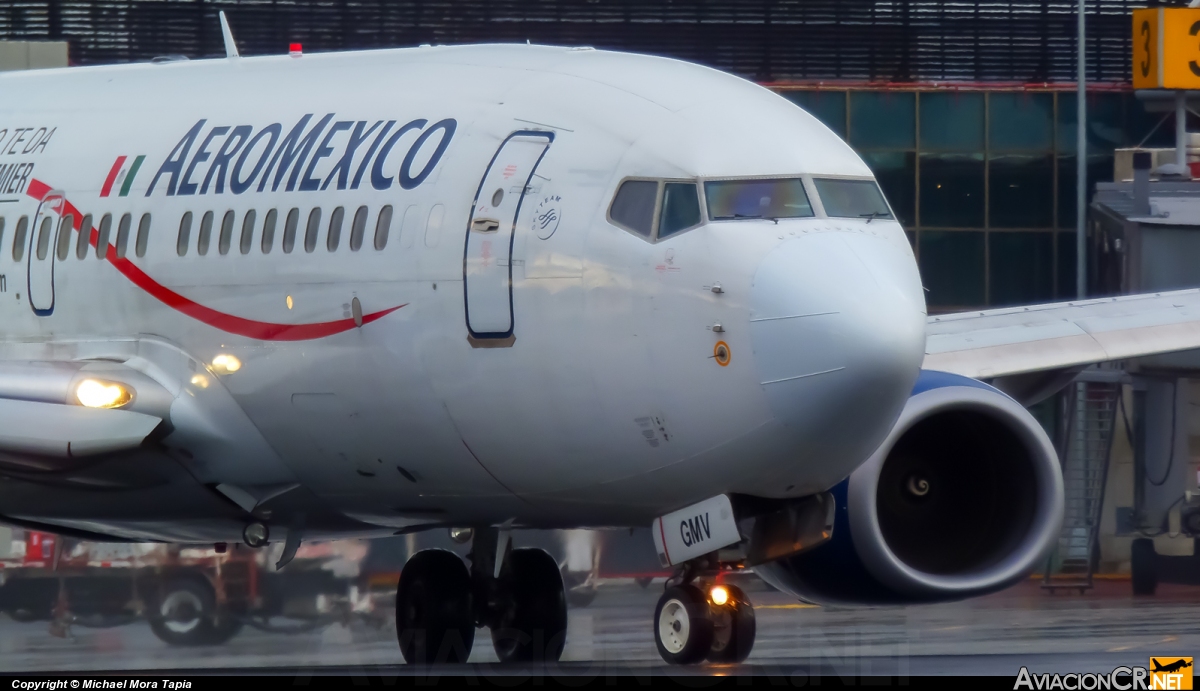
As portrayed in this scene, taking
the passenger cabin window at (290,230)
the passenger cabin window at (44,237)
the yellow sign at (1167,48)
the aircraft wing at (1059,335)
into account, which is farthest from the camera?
the yellow sign at (1167,48)

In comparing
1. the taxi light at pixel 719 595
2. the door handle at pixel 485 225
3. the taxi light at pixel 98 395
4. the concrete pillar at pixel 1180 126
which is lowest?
the concrete pillar at pixel 1180 126

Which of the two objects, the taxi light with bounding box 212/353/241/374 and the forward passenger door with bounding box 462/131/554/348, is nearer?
the forward passenger door with bounding box 462/131/554/348

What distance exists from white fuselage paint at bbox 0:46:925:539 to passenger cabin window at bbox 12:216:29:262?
0.20 ft

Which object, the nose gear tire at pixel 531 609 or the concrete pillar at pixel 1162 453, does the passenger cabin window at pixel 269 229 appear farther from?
the concrete pillar at pixel 1162 453

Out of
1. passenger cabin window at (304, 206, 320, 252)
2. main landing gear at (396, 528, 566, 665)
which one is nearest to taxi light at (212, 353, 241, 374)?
passenger cabin window at (304, 206, 320, 252)

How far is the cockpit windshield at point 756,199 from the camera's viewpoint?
9.77m

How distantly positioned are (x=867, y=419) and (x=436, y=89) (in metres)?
3.72

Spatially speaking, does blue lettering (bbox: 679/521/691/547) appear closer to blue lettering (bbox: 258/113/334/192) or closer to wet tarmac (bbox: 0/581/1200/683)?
wet tarmac (bbox: 0/581/1200/683)

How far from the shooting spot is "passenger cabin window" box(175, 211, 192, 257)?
1209 centimetres

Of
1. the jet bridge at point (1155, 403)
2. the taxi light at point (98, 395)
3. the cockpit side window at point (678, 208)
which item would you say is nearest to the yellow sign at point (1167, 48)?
the jet bridge at point (1155, 403)

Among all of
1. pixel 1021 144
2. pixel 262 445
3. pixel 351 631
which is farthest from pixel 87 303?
pixel 1021 144

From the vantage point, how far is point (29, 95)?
1423cm

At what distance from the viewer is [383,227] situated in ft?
36.2

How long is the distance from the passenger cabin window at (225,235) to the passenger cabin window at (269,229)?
28 centimetres
